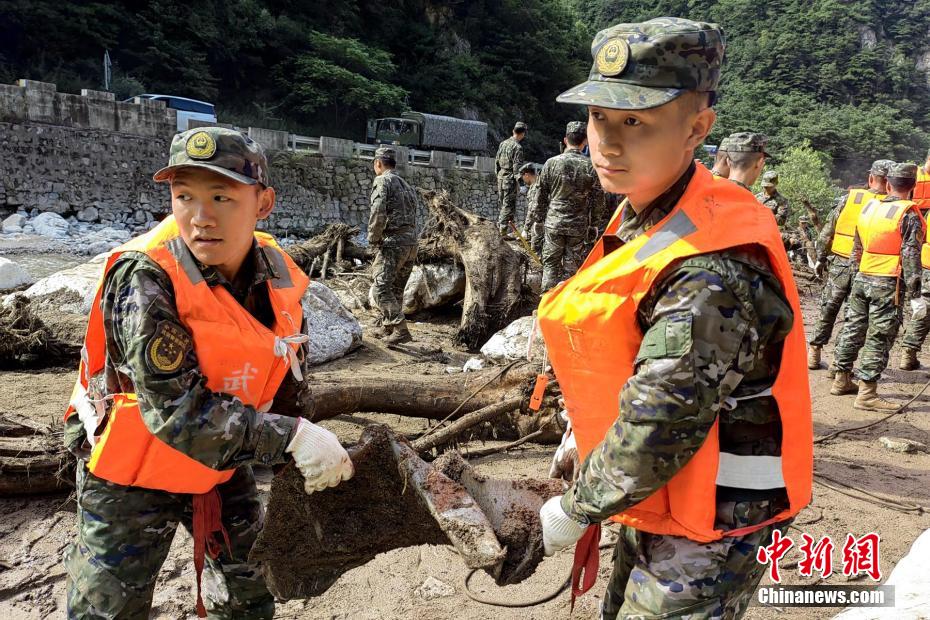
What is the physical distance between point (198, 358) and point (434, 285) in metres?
7.44

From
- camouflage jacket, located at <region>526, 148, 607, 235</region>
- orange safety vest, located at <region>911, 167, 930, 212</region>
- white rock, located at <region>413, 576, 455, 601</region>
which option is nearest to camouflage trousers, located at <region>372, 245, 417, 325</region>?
camouflage jacket, located at <region>526, 148, 607, 235</region>

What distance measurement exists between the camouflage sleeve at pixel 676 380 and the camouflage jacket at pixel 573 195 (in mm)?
6540

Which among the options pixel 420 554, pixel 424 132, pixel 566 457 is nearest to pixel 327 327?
pixel 420 554

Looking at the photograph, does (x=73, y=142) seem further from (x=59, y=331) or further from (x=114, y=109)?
(x=59, y=331)

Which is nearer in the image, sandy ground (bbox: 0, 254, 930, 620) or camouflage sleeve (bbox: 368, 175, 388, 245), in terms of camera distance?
sandy ground (bbox: 0, 254, 930, 620)

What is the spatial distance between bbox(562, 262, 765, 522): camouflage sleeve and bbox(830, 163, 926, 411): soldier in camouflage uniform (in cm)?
602

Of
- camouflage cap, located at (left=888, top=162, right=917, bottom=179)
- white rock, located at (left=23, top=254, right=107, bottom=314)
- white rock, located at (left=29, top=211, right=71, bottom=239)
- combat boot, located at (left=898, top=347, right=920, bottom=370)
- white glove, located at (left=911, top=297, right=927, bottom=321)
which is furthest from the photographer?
white rock, located at (left=29, top=211, right=71, bottom=239)

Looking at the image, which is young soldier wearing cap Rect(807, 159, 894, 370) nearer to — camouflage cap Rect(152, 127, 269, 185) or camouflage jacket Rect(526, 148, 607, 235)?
camouflage jacket Rect(526, 148, 607, 235)

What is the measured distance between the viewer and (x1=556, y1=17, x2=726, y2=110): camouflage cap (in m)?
1.41

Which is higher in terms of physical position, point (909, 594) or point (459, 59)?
point (459, 59)

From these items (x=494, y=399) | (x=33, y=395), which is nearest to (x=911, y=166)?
(x=494, y=399)

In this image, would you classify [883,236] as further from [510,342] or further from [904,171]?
[510,342]

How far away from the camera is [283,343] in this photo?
209 centimetres

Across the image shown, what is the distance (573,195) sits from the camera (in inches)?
306
